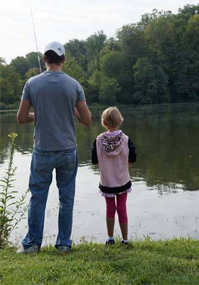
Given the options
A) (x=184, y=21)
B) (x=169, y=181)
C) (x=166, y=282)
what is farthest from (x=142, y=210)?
(x=184, y=21)

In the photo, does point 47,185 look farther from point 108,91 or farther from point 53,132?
point 108,91

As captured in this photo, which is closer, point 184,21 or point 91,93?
point 91,93

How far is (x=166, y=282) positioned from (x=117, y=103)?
62.0m

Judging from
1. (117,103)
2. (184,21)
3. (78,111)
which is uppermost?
(184,21)

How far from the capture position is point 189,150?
16.4 meters

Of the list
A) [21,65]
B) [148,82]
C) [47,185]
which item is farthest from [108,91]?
[47,185]

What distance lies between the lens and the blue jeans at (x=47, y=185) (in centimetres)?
423

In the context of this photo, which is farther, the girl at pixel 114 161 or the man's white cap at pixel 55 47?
the girl at pixel 114 161

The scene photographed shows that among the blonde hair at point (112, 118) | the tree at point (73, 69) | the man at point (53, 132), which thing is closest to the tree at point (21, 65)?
the tree at point (73, 69)

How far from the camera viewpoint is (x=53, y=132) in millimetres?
4195

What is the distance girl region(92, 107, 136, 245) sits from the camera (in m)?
4.63

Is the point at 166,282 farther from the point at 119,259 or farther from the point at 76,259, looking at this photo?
the point at 76,259

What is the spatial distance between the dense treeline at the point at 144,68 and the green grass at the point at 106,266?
191ft

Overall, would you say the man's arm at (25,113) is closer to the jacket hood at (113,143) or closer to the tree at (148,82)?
the jacket hood at (113,143)
